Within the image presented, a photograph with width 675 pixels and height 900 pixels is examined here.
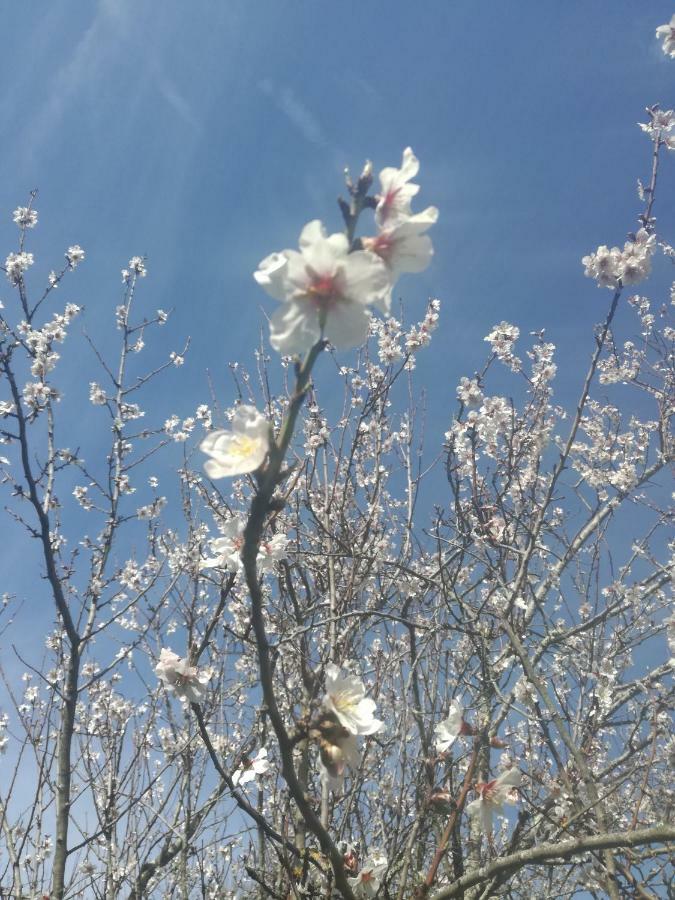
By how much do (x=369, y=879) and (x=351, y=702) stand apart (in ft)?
3.35

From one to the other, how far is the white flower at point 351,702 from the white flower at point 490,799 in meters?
0.80

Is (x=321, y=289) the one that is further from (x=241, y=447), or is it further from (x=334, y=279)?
(x=241, y=447)

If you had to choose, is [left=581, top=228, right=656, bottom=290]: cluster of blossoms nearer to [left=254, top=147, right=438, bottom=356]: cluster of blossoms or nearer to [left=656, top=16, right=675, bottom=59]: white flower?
[left=656, top=16, right=675, bottom=59]: white flower

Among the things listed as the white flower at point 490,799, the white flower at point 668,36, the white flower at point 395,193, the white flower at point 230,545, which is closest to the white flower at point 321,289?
the white flower at point 395,193

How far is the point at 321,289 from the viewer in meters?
1.25

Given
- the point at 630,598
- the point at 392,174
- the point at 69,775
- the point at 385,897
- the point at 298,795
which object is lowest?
the point at 385,897

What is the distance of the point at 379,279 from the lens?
4.01 ft

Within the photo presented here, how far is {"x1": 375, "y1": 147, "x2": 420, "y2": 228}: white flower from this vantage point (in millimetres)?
1325

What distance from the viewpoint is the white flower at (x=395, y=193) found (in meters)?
1.33

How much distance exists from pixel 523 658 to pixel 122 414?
4105 millimetres

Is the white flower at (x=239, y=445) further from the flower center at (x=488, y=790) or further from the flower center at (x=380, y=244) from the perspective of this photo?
the flower center at (x=488, y=790)

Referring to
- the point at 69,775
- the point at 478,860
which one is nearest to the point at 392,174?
the point at 478,860

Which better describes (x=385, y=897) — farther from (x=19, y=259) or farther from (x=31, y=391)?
(x=19, y=259)

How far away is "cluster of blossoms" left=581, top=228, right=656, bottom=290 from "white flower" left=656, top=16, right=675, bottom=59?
103 cm
